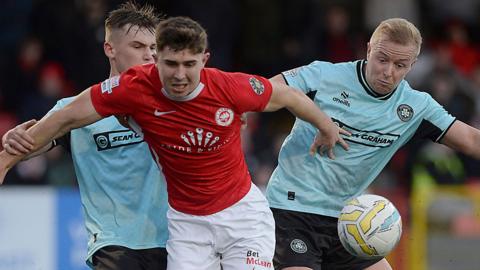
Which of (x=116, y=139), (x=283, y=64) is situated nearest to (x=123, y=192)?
(x=116, y=139)

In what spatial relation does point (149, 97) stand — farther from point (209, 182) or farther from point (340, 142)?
point (340, 142)

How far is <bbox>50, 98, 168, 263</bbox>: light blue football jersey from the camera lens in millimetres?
7385

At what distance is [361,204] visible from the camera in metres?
7.51

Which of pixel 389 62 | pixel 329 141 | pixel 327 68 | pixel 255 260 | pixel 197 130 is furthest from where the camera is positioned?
pixel 327 68

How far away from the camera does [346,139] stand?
7.69 meters

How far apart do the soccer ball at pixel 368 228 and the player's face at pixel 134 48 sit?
1661 millimetres

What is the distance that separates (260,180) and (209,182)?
21.3 feet

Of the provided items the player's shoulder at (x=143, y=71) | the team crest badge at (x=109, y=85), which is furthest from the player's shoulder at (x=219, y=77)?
the team crest badge at (x=109, y=85)

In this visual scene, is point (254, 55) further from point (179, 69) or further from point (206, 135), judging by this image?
point (179, 69)

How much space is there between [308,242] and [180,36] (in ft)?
6.23

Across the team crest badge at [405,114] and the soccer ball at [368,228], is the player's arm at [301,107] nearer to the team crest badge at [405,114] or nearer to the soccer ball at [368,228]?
the soccer ball at [368,228]

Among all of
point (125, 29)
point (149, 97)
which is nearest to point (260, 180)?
point (125, 29)

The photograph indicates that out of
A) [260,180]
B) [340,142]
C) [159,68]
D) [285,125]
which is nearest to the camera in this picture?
[159,68]

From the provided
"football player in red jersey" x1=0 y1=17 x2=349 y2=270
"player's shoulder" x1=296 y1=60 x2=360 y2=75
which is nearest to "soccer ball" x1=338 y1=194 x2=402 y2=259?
"football player in red jersey" x1=0 y1=17 x2=349 y2=270
